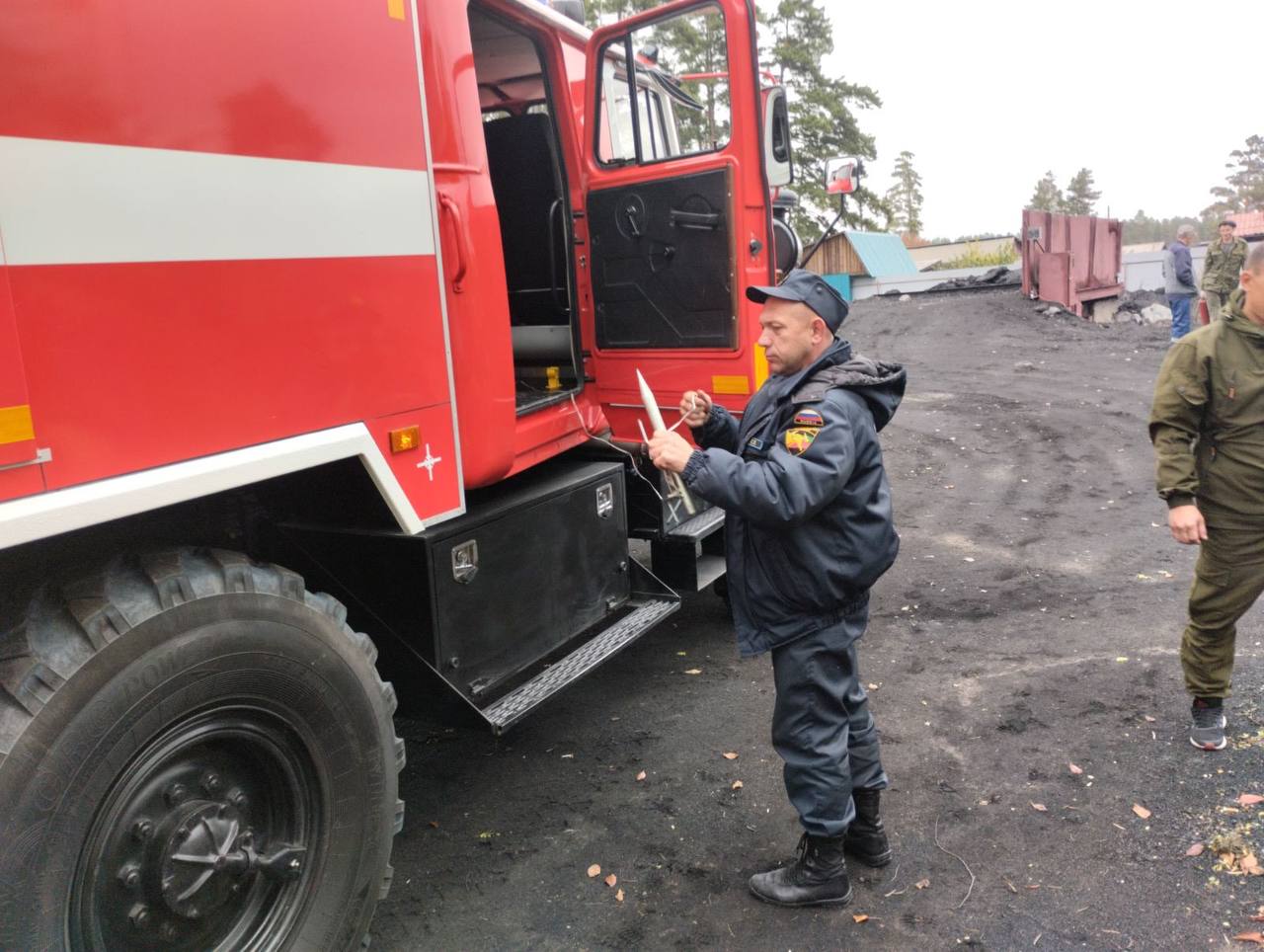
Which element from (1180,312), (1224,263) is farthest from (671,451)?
(1180,312)

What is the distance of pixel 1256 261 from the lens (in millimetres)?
3252

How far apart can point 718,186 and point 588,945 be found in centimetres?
277

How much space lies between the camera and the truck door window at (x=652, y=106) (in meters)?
3.88

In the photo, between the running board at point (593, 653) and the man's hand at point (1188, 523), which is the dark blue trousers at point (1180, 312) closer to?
the man's hand at point (1188, 523)

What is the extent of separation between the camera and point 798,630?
105 inches

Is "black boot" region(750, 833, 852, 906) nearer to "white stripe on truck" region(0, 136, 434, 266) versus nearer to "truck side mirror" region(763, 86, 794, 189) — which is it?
"white stripe on truck" region(0, 136, 434, 266)

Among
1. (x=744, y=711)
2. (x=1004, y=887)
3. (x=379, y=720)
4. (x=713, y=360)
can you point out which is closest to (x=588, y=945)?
(x=379, y=720)

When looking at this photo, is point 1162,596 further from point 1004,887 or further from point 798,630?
point 798,630

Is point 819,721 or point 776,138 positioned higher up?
point 776,138

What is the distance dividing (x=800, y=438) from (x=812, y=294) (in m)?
0.44

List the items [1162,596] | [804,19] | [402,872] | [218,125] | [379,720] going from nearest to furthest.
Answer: [218,125] < [379,720] < [402,872] < [1162,596] < [804,19]

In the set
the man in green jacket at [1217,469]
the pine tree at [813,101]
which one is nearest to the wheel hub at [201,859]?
the man in green jacket at [1217,469]

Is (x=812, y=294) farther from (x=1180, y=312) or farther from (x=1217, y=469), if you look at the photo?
(x=1180, y=312)

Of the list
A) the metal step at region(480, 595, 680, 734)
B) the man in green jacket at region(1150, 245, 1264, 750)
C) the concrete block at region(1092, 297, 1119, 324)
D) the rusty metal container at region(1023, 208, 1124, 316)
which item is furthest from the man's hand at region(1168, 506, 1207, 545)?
the concrete block at region(1092, 297, 1119, 324)
